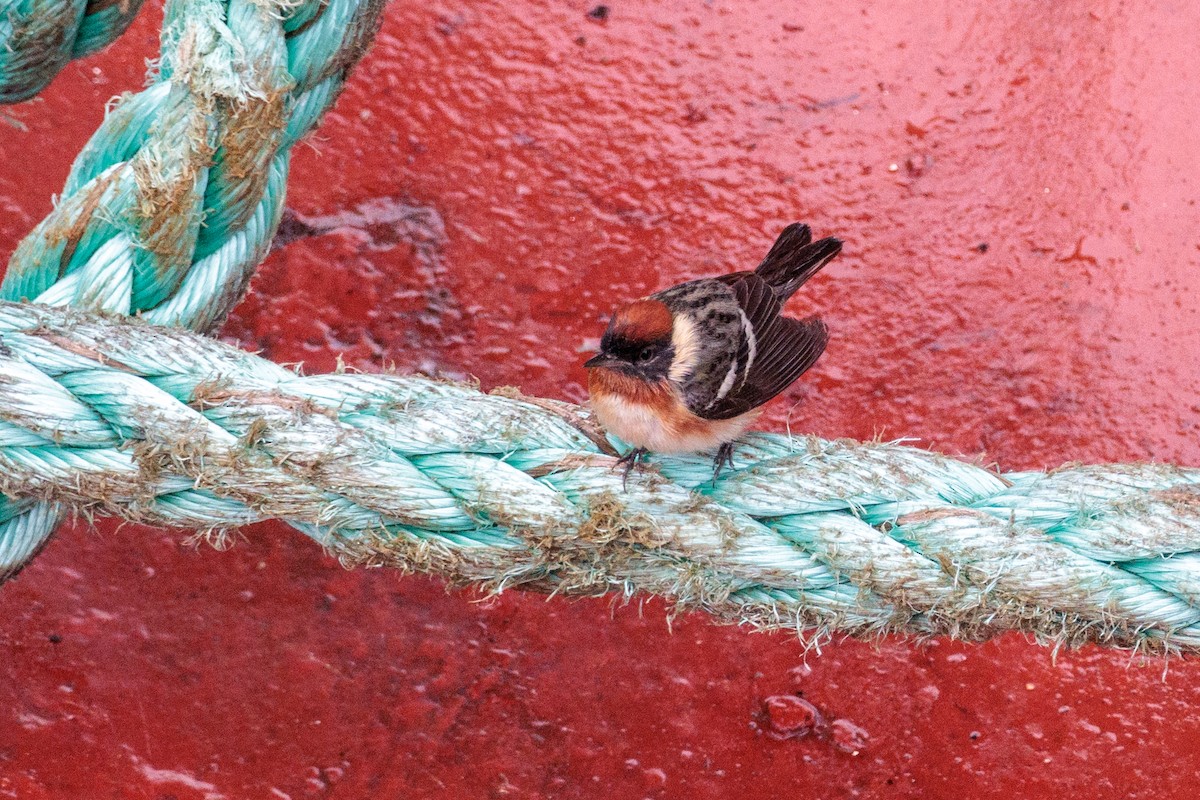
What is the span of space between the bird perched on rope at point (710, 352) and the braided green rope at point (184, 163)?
50cm

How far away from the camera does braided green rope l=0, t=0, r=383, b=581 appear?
3.81 feet

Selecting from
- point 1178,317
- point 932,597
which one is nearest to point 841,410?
point 1178,317

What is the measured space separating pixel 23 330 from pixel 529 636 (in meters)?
1.23

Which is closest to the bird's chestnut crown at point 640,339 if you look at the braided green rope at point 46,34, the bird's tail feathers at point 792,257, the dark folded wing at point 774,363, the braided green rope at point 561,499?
the dark folded wing at point 774,363

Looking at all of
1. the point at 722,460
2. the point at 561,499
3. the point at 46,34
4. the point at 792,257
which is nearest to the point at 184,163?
the point at 46,34

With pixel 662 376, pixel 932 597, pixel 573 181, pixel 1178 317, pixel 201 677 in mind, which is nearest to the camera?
pixel 932 597

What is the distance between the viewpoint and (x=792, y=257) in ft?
6.11

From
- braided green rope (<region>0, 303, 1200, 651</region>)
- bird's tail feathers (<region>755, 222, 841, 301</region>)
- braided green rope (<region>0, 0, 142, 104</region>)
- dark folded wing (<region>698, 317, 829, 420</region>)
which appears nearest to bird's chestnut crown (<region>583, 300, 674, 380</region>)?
dark folded wing (<region>698, 317, 829, 420</region>)

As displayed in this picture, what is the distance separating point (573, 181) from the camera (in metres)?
2.38

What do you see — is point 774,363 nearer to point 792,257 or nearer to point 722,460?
point 792,257

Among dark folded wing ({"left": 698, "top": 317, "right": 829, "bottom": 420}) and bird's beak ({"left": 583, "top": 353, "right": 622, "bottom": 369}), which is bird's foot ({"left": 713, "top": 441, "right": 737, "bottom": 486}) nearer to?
dark folded wing ({"left": 698, "top": 317, "right": 829, "bottom": 420})

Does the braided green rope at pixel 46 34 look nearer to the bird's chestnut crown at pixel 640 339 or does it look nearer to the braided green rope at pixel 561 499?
the braided green rope at pixel 561 499

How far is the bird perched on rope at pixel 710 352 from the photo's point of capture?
1.41m

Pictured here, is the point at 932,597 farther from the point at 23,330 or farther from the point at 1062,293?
the point at 1062,293
